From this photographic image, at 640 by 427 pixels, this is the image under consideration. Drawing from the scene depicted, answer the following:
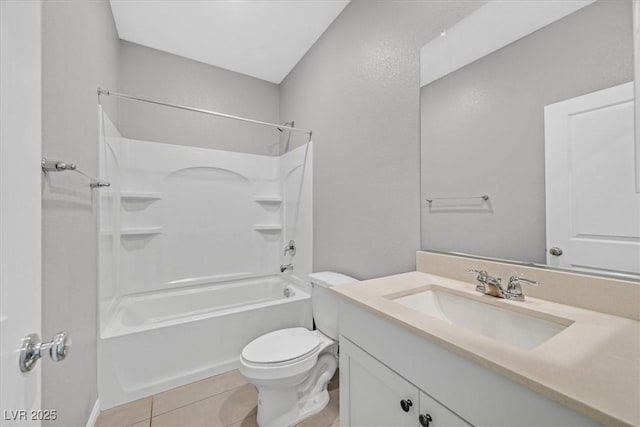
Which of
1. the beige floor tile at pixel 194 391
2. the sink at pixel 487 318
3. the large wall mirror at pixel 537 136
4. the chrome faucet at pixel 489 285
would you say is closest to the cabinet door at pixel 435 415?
the sink at pixel 487 318

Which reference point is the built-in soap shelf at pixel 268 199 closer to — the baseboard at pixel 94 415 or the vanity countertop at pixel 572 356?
the baseboard at pixel 94 415

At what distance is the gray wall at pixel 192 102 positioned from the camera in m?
2.47

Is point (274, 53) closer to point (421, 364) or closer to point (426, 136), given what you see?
point (426, 136)

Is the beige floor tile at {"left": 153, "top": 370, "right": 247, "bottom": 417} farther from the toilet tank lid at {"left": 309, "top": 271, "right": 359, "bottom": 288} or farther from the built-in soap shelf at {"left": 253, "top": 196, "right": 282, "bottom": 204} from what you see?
the built-in soap shelf at {"left": 253, "top": 196, "right": 282, "bottom": 204}

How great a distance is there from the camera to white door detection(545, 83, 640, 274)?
787mm

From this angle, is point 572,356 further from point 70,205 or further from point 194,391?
point 194,391

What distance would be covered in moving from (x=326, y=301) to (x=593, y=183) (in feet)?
4.87

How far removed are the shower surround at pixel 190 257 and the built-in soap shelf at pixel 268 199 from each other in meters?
0.01

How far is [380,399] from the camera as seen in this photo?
91 centimetres

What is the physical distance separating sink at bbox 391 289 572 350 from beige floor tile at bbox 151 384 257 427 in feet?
4.32

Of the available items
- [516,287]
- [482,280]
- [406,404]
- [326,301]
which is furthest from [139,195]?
[516,287]
